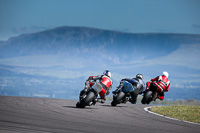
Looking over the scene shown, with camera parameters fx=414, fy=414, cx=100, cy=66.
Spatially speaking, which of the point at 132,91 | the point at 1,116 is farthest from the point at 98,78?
the point at 1,116

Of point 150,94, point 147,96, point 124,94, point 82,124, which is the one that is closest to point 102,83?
point 124,94

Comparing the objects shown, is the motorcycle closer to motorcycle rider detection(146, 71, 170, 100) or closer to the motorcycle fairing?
motorcycle rider detection(146, 71, 170, 100)

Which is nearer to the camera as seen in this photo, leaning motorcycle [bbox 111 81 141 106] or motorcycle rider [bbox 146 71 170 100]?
leaning motorcycle [bbox 111 81 141 106]

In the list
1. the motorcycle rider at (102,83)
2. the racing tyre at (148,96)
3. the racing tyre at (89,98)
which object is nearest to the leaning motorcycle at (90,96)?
the racing tyre at (89,98)

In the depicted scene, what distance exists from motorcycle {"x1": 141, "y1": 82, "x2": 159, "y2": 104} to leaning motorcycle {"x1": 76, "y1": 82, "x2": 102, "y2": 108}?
508 centimetres

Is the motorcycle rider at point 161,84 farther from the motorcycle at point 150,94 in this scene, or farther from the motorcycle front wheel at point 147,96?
the motorcycle front wheel at point 147,96

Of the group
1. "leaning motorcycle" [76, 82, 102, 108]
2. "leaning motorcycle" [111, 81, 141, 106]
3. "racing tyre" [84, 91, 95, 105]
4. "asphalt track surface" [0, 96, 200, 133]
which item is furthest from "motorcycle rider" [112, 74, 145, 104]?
"asphalt track surface" [0, 96, 200, 133]

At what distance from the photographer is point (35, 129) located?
40.3 ft

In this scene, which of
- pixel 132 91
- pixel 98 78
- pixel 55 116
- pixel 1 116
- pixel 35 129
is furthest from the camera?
pixel 132 91

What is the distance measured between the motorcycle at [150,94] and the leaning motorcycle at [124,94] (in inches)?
64.1

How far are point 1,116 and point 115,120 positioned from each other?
13.7 ft

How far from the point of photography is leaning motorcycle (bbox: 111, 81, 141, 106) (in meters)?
22.0

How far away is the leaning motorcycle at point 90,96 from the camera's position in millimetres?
19672

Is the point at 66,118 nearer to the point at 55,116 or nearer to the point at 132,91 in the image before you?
the point at 55,116
